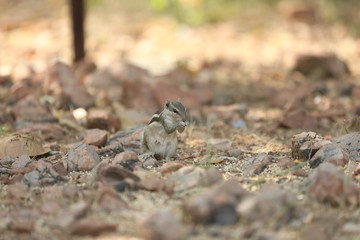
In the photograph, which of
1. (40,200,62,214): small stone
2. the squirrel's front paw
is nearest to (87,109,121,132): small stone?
the squirrel's front paw

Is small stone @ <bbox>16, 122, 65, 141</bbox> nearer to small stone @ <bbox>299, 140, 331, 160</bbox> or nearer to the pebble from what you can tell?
the pebble

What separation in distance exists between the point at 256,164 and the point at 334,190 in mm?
883

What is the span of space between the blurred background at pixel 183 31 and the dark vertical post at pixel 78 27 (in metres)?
0.56

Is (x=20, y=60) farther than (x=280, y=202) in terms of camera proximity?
Yes

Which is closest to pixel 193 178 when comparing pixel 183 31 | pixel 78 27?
pixel 78 27

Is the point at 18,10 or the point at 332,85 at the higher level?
the point at 18,10

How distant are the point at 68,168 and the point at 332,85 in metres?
4.47

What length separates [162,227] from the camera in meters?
3.05

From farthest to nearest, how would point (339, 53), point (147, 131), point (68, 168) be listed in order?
point (339, 53) → point (147, 131) → point (68, 168)

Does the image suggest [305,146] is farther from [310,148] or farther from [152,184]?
[152,184]

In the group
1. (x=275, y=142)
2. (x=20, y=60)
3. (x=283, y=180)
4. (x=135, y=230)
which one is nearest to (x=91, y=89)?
(x=20, y=60)

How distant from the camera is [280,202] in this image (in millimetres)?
3303

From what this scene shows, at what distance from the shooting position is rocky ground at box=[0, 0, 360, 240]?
3311 mm

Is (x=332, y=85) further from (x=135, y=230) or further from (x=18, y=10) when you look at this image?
(x=18, y=10)
